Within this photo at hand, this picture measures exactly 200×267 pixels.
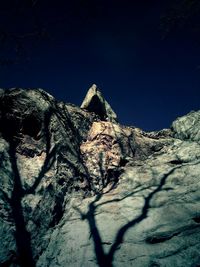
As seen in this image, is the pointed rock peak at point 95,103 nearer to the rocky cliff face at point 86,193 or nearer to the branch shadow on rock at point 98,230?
the rocky cliff face at point 86,193

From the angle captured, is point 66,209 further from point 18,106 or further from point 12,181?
point 18,106

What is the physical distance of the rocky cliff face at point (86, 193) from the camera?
4.47 metres

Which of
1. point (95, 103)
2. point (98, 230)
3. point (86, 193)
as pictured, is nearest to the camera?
point (98, 230)

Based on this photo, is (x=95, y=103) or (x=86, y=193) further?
(x=95, y=103)

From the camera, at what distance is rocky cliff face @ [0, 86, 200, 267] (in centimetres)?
447

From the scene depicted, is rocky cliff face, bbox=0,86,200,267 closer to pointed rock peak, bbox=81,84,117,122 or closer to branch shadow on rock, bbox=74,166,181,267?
branch shadow on rock, bbox=74,166,181,267

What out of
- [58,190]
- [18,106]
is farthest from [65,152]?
[18,106]

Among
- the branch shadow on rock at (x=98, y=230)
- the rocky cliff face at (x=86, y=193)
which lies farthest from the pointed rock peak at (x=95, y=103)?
the branch shadow on rock at (x=98, y=230)

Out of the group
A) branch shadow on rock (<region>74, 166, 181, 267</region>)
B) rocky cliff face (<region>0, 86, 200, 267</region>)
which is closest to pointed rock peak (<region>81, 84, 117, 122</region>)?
rocky cliff face (<region>0, 86, 200, 267</region>)

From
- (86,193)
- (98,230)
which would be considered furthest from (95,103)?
(98,230)

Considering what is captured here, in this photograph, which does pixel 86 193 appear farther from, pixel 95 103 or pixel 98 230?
pixel 95 103

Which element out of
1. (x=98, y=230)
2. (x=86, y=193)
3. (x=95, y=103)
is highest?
(x=95, y=103)

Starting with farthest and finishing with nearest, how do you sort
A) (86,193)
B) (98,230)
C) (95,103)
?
(95,103)
(86,193)
(98,230)

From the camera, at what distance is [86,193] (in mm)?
6328
